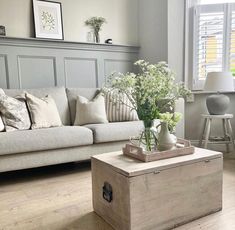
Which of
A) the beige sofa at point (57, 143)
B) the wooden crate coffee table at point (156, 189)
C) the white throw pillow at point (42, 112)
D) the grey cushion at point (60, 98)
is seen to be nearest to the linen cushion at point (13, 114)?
the white throw pillow at point (42, 112)

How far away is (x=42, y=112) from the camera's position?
2.65 m

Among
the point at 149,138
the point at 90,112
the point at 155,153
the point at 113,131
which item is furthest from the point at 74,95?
the point at 155,153

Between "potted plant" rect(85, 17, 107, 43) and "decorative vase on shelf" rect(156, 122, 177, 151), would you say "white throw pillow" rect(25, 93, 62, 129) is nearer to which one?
"potted plant" rect(85, 17, 107, 43)

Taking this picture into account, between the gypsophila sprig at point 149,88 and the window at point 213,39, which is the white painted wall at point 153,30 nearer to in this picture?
the window at point 213,39

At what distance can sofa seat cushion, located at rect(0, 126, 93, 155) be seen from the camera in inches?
83.9

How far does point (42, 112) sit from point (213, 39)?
7.86ft

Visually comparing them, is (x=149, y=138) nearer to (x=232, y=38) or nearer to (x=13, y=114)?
(x=13, y=114)

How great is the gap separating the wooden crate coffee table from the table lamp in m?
1.44

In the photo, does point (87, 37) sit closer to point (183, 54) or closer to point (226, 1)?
point (183, 54)

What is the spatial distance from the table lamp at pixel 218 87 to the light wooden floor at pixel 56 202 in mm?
688

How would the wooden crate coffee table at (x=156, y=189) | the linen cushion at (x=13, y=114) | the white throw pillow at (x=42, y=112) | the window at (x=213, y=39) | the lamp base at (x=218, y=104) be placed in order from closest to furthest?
the wooden crate coffee table at (x=156, y=189), the linen cushion at (x=13, y=114), the white throw pillow at (x=42, y=112), the lamp base at (x=218, y=104), the window at (x=213, y=39)

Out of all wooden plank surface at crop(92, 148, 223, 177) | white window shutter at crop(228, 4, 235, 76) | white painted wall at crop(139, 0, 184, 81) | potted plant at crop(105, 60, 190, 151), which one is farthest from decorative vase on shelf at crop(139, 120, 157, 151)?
white window shutter at crop(228, 4, 235, 76)

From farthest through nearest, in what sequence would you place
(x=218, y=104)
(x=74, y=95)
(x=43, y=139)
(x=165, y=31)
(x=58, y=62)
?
(x=165, y=31), (x=58, y=62), (x=74, y=95), (x=218, y=104), (x=43, y=139)

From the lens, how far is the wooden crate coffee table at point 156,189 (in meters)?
1.40
